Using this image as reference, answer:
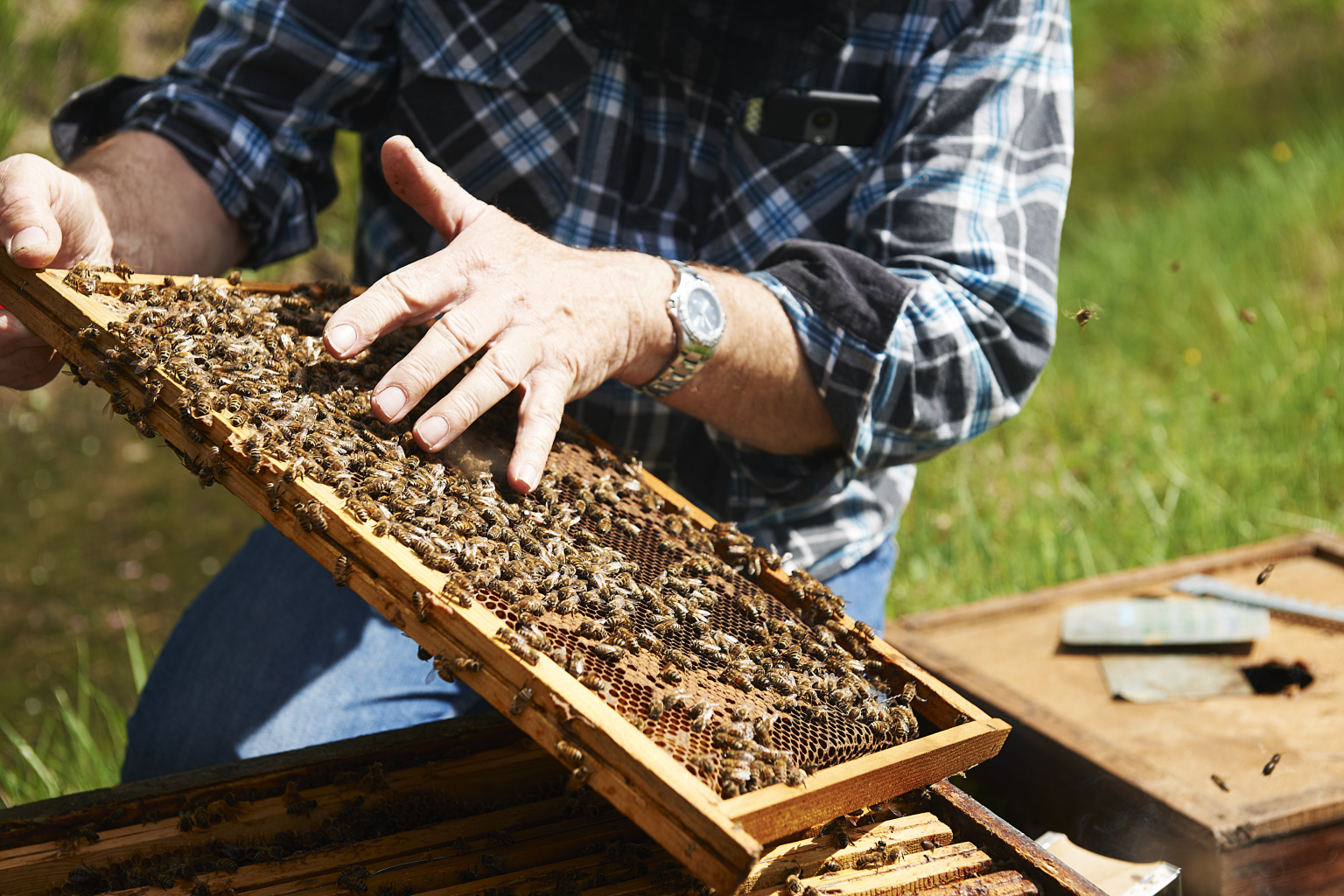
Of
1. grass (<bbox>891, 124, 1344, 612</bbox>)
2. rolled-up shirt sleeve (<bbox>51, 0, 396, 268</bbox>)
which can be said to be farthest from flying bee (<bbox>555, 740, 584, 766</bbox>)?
grass (<bbox>891, 124, 1344, 612</bbox>)

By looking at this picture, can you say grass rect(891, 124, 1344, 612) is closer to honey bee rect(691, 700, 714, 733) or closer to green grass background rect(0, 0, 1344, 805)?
green grass background rect(0, 0, 1344, 805)

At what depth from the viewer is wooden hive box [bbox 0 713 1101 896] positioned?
71.4 inches

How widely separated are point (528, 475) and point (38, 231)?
1.08 meters

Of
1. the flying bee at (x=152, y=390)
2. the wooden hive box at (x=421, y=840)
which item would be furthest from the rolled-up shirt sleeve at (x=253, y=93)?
the wooden hive box at (x=421, y=840)

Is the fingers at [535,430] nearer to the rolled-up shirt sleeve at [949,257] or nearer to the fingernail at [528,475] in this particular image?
the fingernail at [528,475]

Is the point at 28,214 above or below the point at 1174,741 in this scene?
above

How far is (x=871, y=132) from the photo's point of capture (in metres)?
2.88

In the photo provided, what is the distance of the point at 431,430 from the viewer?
193cm

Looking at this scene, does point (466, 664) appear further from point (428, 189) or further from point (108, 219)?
point (108, 219)

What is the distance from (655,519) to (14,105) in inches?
261

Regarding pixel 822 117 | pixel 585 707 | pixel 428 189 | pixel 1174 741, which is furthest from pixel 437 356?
pixel 1174 741

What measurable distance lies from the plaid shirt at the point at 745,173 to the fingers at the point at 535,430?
734 mm

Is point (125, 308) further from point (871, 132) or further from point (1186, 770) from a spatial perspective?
point (1186, 770)

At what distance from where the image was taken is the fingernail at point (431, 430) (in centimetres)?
193
